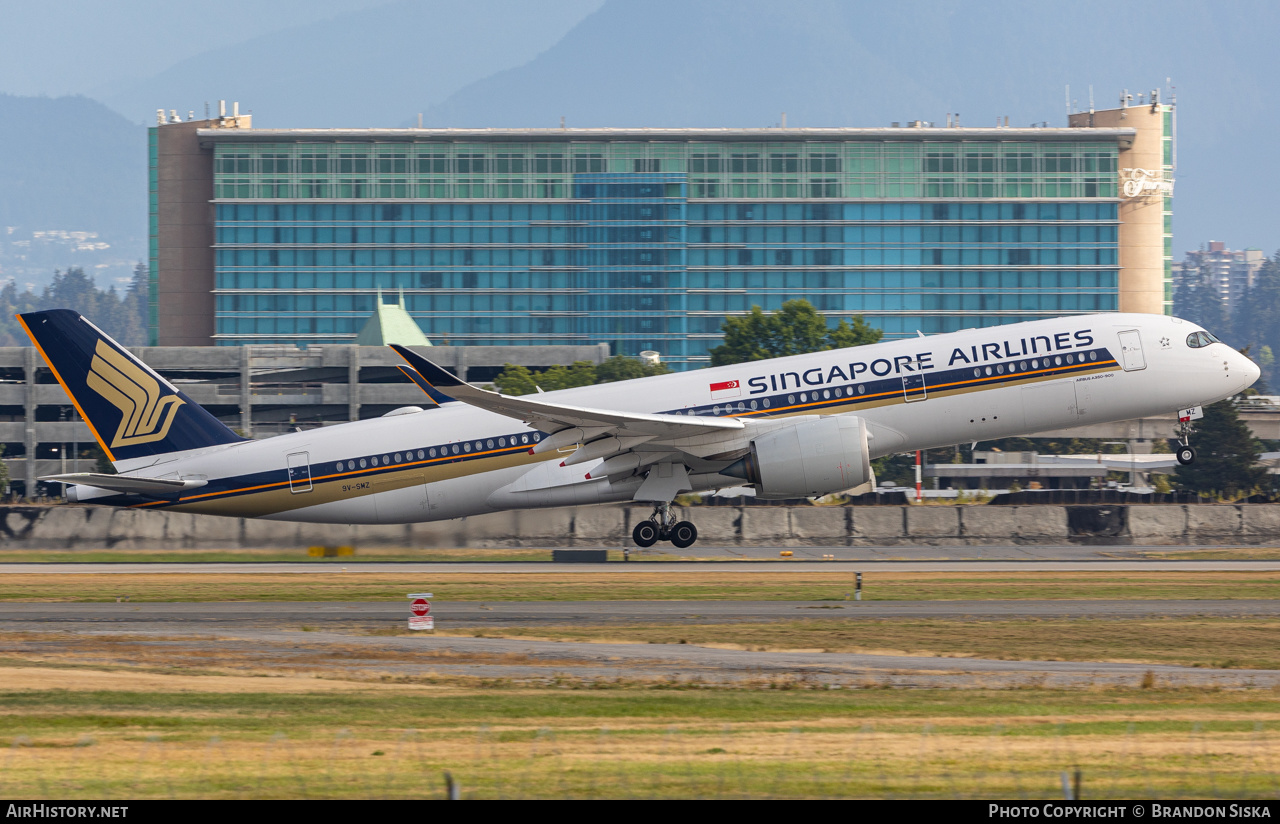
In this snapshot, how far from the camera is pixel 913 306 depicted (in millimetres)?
164750

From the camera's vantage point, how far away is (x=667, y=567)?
Result: 144 feet

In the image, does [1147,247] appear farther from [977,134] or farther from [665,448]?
[665,448]

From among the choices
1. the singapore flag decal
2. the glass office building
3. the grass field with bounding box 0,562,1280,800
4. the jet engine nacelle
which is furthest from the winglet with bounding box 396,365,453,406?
the glass office building

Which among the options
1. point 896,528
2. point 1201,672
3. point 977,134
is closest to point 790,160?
point 977,134

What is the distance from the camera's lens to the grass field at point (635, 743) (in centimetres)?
1425

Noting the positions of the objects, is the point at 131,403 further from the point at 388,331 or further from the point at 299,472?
the point at 388,331

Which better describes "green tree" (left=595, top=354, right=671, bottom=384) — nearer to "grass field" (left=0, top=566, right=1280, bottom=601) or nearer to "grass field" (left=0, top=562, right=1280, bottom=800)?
"grass field" (left=0, top=566, right=1280, bottom=601)

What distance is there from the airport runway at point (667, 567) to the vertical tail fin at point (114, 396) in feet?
17.5

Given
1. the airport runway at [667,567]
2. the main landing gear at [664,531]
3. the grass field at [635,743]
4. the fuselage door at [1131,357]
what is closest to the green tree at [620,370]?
the airport runway at [667,567]

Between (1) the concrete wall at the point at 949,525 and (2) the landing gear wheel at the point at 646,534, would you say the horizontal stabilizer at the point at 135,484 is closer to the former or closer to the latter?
(2) the landing gear wheel at the point at 646,534

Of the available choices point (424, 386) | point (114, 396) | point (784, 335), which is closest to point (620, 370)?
point (784, 335)

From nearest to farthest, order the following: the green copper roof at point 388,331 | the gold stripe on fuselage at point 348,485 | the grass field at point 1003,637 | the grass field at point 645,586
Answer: the grass field at point 1003,637, the grass field at point 645,586, the gold stripe on fuselage at point 348,485, the green copper roof at point 388,331
